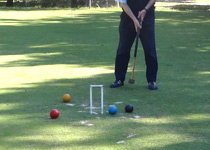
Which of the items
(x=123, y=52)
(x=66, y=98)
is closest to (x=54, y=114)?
(x=66, y=98)

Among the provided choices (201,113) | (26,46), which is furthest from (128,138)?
(26,46)

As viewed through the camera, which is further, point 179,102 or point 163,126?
point 179,102

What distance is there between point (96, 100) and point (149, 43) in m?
1.50

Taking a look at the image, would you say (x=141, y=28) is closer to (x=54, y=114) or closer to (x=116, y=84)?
(x=116, y=84)

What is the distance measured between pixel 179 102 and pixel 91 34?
11.6 m

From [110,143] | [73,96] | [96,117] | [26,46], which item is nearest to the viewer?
[110,143]

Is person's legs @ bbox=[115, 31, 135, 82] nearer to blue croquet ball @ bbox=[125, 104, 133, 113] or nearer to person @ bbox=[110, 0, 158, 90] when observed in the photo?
person @ bbox=[110, 0, 158, 90]

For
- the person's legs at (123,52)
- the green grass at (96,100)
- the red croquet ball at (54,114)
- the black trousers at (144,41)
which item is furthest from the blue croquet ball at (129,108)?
the person's legs at (123,52)

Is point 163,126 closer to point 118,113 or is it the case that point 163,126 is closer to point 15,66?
point 118,113

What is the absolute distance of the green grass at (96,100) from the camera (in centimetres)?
539

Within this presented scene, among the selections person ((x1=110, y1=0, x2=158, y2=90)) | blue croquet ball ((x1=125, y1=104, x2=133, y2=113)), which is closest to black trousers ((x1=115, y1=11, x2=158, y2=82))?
person ((x1=110, y1=0, x2=158, y2=90))

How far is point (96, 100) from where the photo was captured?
7.38 metres

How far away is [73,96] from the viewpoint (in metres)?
7.69

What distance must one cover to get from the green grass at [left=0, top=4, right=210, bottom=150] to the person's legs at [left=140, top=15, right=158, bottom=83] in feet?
0.97
